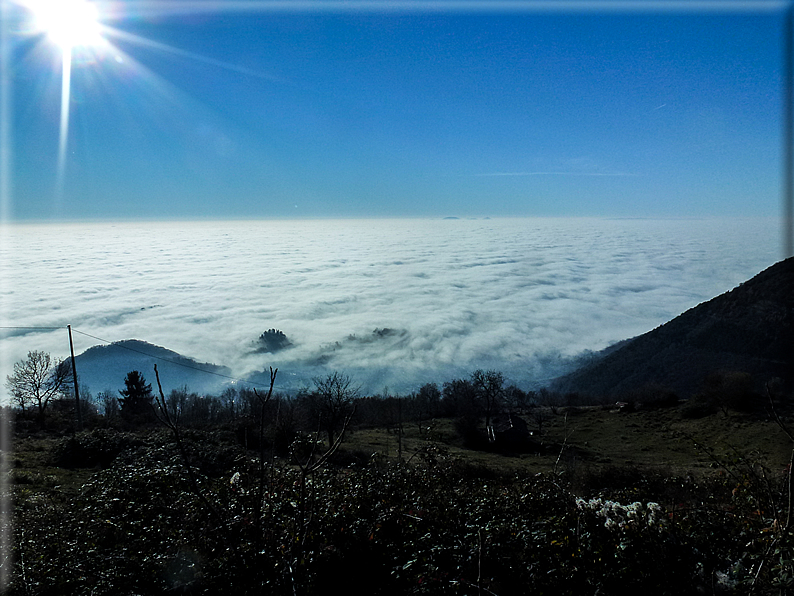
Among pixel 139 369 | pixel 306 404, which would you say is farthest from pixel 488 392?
pixel 139 369

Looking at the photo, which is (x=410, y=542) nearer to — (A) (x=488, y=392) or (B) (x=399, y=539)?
(B) (x=399, y=539)

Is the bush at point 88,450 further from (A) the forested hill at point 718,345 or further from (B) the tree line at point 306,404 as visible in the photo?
(A) the forested hill at point 718,345

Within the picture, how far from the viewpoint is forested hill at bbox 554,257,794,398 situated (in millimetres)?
48750

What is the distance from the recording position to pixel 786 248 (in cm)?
422

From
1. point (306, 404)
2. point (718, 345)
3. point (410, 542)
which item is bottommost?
point (718, 345)

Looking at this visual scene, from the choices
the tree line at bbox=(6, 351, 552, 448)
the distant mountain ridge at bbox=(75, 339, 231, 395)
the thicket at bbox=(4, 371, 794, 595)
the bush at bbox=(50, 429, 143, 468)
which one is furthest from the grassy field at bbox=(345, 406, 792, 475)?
the distant mountain ridge at bbox=(75, 339, 231, 395)

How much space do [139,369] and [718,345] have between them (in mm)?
102539

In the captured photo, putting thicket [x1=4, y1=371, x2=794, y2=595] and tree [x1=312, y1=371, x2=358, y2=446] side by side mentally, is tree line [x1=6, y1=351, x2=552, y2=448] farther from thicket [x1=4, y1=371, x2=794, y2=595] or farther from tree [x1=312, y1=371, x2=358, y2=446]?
thicket [x1=4, y1=371, x2=794, y2=595]

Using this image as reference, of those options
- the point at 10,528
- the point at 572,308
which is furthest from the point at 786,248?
the point at 572,308

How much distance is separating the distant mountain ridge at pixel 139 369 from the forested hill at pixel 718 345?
78101 mm

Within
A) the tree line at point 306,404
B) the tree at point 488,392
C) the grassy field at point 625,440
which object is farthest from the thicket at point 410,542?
the tree at point 488,392

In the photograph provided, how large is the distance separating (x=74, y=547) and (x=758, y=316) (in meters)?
69.3

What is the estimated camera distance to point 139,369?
285ft

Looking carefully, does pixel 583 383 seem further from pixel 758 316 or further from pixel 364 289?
pixel 364 289
